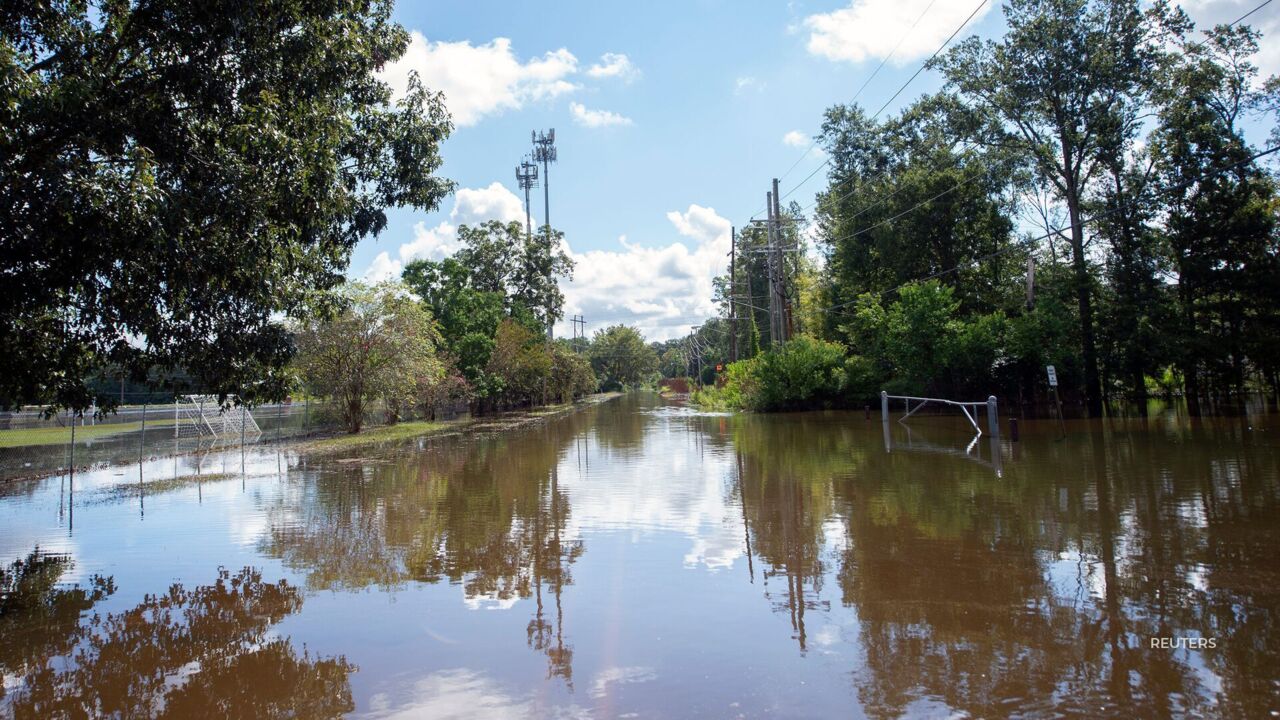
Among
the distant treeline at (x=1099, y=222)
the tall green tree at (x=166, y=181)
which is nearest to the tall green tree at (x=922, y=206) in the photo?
the distant treeline at (x=1099, y=222)

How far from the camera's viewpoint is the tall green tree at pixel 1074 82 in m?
29.0

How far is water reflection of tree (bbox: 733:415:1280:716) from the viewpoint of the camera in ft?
15.5

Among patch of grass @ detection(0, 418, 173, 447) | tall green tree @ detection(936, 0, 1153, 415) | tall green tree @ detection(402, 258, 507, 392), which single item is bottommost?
patch of grass @ detection(0, 418, 173, 447)

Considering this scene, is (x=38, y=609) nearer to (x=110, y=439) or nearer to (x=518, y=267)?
(x=110, y=439)

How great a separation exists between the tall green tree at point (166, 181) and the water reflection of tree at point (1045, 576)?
6.82 metres

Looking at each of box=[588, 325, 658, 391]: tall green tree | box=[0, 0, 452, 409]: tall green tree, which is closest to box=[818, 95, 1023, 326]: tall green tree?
box=[0, 0, 452, 409]: tall green tree

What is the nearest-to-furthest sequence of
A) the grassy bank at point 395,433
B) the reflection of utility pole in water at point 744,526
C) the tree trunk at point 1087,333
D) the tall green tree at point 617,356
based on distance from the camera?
the reflection of utility pole in water at point 744,526
the grassy bank at point 395,433
the tree trunk at point 1087,333
the tall green tree at point 617,356

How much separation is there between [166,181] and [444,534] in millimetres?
5238

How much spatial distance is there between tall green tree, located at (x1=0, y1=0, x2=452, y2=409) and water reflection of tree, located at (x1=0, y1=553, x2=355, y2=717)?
3.13 meters

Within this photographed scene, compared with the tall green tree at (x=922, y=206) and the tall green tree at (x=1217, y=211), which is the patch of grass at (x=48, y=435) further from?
the tall green tree at (x=1217, y=211)

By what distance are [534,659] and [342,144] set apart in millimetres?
8758

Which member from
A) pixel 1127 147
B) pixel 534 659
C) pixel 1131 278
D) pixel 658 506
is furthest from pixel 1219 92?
pixel 534 659

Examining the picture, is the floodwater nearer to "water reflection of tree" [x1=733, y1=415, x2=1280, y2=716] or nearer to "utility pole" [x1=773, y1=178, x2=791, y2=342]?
"water reflection of tree" [x1=733, y1=415, x2=1280, y2=716]

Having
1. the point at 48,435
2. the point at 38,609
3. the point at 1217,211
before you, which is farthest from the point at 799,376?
the point at 48,435
